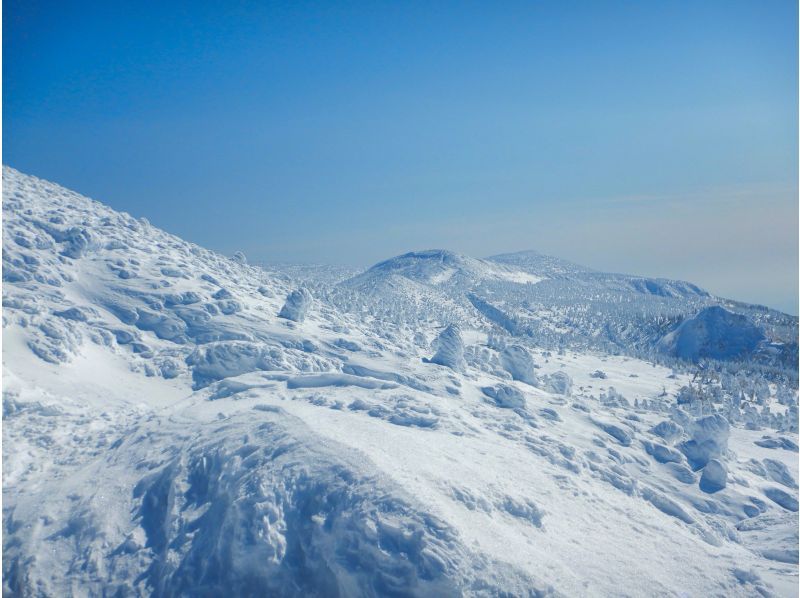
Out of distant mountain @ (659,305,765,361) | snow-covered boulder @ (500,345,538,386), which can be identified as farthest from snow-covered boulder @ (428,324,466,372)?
distant mountain @ (659,305,765,361)

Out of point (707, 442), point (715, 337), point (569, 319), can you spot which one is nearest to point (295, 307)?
point (707, 442)

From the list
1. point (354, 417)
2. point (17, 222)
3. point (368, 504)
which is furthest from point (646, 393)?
point (17, 222)

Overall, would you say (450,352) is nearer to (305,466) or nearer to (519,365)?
(519,365)

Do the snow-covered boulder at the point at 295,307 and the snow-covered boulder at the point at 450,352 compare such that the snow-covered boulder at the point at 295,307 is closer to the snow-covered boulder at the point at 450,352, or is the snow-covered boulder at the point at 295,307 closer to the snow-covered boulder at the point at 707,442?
the snow-covered boulder at the point at 450,352

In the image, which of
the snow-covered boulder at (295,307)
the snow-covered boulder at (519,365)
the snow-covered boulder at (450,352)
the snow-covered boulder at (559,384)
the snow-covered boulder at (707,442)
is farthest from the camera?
the snow-covered boulder at (559,384)

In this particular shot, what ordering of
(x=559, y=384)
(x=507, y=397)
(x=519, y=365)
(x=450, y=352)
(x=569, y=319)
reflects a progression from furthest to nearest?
1. (x=569, y=319)
2. (x=559, y=384)
3. (x=519, y=365)
4. (x=450, y=352)
5. (x=507, y=397)

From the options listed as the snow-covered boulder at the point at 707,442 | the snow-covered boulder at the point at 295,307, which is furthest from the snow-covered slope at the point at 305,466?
the snow-covered boulder at the point at 295,307

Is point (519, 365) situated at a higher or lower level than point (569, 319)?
lower

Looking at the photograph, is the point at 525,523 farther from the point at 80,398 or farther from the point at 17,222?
the point at 17,222
